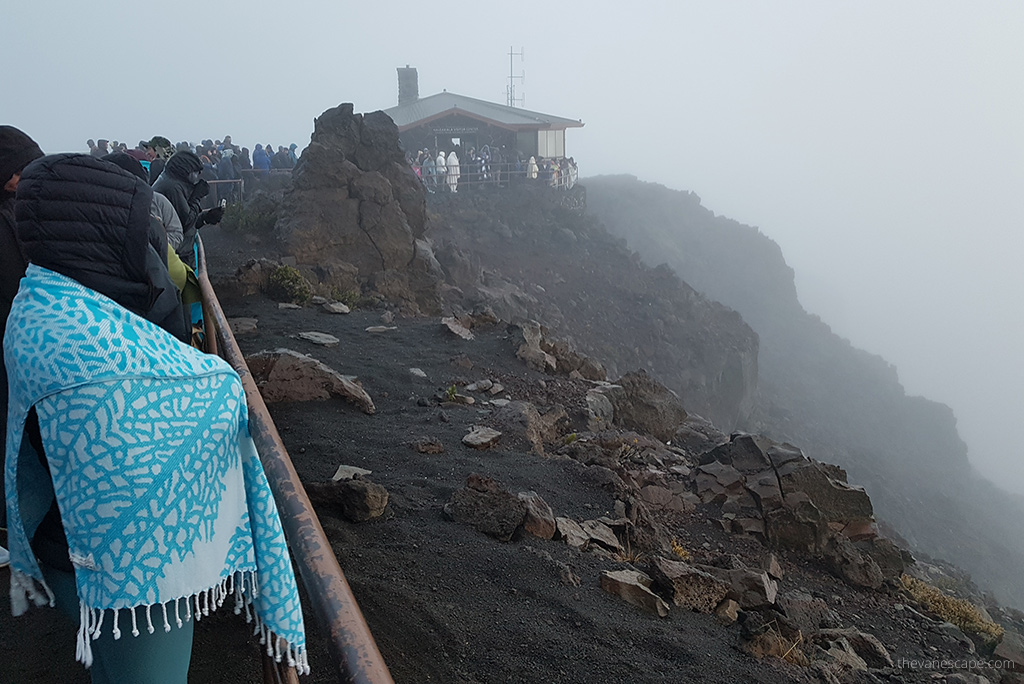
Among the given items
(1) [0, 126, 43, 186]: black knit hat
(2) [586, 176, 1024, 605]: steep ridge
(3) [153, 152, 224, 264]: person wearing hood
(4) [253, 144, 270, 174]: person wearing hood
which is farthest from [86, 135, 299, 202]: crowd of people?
(2) [586, 176, 1024, 605]: steep ridge

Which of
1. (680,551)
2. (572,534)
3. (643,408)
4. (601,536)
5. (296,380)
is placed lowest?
(643,408)

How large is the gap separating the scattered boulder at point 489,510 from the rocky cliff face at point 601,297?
20747 millimetres

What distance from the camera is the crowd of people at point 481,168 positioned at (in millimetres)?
32594

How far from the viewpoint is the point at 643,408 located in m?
11.5

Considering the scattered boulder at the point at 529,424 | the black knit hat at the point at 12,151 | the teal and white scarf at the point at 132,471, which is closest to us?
the teal and white scarf at the point at 132,471

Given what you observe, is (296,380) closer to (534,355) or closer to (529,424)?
(529,424)

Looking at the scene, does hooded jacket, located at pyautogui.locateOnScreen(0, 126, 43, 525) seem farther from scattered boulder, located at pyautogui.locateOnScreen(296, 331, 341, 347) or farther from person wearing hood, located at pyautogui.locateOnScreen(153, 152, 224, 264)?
scattered boulder, located at pyautogui.locateOnScreen(296, 331, 341, 347)

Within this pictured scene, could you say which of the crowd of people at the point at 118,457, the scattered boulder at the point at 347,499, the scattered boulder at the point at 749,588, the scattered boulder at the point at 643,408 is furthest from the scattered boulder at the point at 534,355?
the crowd of people at the point at 118,457

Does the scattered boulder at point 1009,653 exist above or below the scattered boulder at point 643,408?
below

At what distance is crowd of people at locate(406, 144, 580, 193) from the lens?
32594 millimetres

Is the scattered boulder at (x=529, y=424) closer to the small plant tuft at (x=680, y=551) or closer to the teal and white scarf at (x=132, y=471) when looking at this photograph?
the small plant tuft at (x=680, y=551)

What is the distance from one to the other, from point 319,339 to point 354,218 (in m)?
7.47

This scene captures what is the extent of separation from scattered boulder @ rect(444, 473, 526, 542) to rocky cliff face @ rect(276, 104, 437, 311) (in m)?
9.88

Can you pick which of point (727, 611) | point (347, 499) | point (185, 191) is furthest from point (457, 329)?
point (727, 611)
